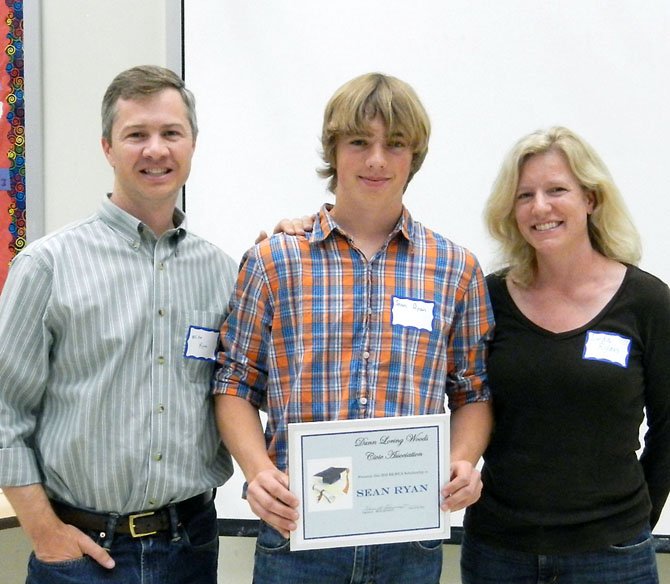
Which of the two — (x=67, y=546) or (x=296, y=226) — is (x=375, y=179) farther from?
(x=67, y=546)

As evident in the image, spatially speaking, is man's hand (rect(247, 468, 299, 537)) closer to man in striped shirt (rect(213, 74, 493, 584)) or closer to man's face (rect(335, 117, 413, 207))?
man in striped shirt (rect(213, 74, 493, 584))

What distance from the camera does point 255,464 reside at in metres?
1.44

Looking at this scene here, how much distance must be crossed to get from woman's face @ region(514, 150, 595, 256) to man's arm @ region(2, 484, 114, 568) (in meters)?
1.20

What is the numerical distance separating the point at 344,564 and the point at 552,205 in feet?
3.10

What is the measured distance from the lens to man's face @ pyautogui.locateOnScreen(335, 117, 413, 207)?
1.47 metres

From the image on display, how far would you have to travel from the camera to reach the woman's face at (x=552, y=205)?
1674 millimetres

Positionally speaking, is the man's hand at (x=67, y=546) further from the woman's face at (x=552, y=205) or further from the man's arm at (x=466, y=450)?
the woman's face at (x=552, y=205)

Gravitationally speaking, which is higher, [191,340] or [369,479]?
[191,340]

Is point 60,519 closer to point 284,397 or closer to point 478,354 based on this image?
point 284,397

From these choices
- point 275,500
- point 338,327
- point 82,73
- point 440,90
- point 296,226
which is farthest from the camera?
point 82,73

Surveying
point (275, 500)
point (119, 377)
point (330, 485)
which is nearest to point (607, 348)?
point (330, 485)

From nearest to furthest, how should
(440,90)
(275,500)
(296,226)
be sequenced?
1. (275,500)
2. (296,226)
3. (440,90)

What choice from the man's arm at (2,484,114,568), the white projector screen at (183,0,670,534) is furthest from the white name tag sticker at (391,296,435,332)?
the white projector screen at (183,0,670,534)

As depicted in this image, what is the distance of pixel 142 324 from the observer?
149cm
